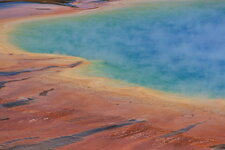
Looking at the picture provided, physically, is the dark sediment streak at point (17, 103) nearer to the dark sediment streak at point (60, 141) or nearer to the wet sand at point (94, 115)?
the wet sand at point (94, 115)

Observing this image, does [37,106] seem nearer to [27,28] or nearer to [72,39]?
[72,39]

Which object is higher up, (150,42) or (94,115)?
(150,42)

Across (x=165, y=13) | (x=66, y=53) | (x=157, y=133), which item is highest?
(x=165, y=13)

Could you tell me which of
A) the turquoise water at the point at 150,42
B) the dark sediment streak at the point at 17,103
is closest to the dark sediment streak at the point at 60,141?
the dark sediment streak at the point at 17,103

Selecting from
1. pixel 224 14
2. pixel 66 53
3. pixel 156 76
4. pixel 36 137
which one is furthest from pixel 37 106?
pixel 224 14

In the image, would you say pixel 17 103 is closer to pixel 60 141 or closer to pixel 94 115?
pixel 94 115

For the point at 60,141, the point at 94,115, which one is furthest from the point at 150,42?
the point at 60,141
